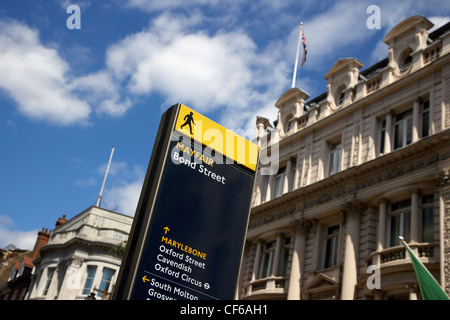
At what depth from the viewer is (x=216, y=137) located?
727 cm

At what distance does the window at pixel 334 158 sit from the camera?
25422mm

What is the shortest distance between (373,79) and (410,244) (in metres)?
9.64

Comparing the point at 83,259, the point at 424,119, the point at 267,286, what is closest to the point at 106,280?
the point at 83,259

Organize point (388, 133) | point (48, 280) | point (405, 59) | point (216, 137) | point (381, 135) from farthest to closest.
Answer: point (48, 280) → point (405, 59) → point (381, 135) → point (388, 133) → point (216, 137)

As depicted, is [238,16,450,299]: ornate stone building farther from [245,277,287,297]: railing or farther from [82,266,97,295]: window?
[82,266,97,295]: window

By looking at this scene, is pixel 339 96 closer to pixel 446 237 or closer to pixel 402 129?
pixel 402 129

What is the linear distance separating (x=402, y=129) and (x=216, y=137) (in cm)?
1745

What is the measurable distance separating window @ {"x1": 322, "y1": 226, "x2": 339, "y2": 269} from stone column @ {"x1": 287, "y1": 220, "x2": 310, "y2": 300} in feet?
3.83

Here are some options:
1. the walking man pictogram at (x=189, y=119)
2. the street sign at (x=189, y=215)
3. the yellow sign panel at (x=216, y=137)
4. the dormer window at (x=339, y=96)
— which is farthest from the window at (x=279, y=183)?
the walking man pictogram at (x=189, y=119)

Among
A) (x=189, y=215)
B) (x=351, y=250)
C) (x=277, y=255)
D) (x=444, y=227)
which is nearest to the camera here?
(x=189, y=215)

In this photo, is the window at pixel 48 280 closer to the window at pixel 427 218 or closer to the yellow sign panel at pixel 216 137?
the window at pixel 427 218

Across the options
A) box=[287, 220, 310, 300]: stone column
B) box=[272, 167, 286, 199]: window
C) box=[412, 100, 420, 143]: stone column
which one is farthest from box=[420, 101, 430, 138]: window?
box=[272, 167, 286, 199]: window

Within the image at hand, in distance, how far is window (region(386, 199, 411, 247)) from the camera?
20077mm
